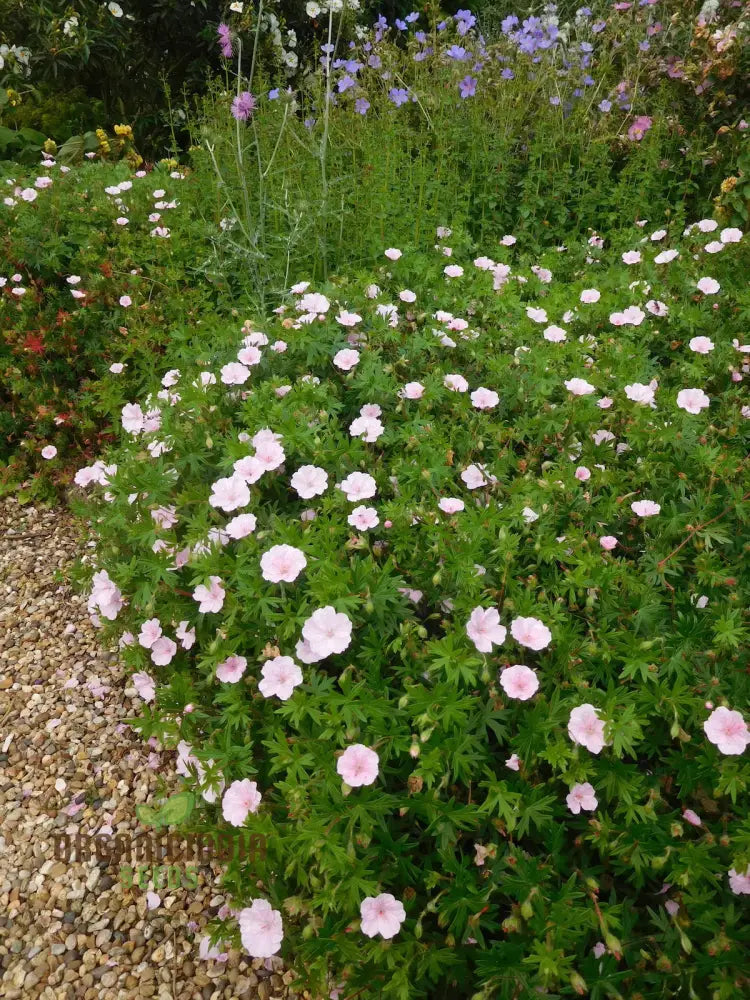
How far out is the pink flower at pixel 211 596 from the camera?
5.96 ft

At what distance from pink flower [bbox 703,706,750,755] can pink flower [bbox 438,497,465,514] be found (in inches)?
31.4

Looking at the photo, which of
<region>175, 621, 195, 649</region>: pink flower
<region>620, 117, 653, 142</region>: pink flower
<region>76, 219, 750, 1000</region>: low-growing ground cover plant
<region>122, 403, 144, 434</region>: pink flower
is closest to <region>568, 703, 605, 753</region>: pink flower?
<region>76, 219, 750, 1000</region>: low-growing ground cover plant

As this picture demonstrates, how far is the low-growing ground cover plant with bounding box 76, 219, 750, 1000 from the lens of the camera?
1.52 m

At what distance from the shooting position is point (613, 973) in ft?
4.71

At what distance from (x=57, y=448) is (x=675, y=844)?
319 centimetres

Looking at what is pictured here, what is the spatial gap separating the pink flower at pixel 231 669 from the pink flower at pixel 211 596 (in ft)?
0.46

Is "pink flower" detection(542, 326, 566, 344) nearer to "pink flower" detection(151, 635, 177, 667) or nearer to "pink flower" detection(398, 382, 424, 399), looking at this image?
"pink flower" detection(398, 382, 424, 399)

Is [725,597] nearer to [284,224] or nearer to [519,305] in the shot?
[519,305]

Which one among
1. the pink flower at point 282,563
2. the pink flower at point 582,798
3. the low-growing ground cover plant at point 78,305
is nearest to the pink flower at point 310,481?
the pink flower at point 282,563

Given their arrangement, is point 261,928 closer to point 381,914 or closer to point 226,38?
point 381,914

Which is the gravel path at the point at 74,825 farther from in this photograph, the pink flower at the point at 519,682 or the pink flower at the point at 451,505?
the pink flower at the point at 451,505

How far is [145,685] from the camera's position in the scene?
2.23 m

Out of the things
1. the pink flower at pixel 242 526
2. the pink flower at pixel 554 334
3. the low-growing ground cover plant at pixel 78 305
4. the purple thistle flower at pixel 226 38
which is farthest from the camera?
the low-growing ground cover plant at pixel 78 305

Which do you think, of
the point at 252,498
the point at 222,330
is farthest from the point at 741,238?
the point at 252,498
